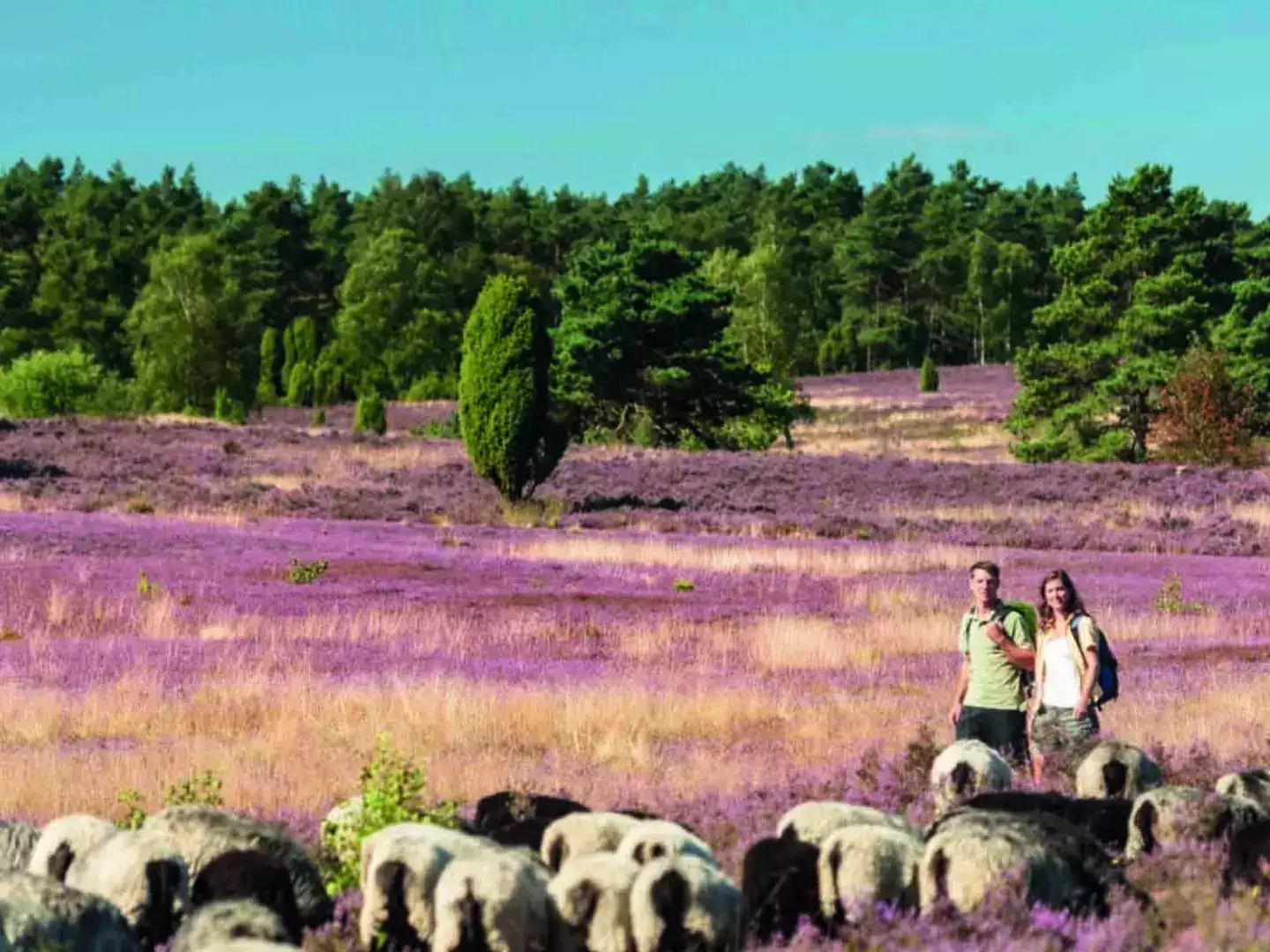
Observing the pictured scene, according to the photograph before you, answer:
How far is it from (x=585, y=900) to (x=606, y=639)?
47.0 ft

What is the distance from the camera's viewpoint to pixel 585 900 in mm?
6383

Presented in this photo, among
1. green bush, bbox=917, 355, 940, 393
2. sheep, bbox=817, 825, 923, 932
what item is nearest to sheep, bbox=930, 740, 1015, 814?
sheep, bbox=817, 825, 923, 932

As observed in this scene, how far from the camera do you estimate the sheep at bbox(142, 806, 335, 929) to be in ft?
23.8

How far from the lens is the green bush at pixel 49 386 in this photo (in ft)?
252

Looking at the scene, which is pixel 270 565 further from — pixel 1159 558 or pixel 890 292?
pixel 890 292

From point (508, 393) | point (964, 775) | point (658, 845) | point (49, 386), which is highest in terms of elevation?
point (49, 386)

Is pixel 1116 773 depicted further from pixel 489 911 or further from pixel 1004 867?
pixel 489 911

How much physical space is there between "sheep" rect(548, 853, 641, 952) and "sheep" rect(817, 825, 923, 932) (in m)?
1.02

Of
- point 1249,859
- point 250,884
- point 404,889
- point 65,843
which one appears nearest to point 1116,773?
point 1249,859

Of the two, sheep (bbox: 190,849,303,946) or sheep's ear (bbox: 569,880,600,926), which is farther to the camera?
sheep (bbox: 190,849,303,946)

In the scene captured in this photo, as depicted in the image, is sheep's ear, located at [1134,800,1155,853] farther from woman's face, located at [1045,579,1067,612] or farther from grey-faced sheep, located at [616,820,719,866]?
woman's face, located at [1045,579,1067,612]

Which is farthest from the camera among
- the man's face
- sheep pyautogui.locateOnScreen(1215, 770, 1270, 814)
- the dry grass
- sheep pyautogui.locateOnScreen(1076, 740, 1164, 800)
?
the dry grass

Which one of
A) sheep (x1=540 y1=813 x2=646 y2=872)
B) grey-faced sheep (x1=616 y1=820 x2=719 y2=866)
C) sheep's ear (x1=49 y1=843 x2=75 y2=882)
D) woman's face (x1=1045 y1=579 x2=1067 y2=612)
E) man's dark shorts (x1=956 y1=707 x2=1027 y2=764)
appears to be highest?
woman's face (x1=1045 y1=579 x2=1067 y2=612)

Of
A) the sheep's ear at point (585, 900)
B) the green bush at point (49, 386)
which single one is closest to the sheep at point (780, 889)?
the sheep's ear at point (585, 900)
